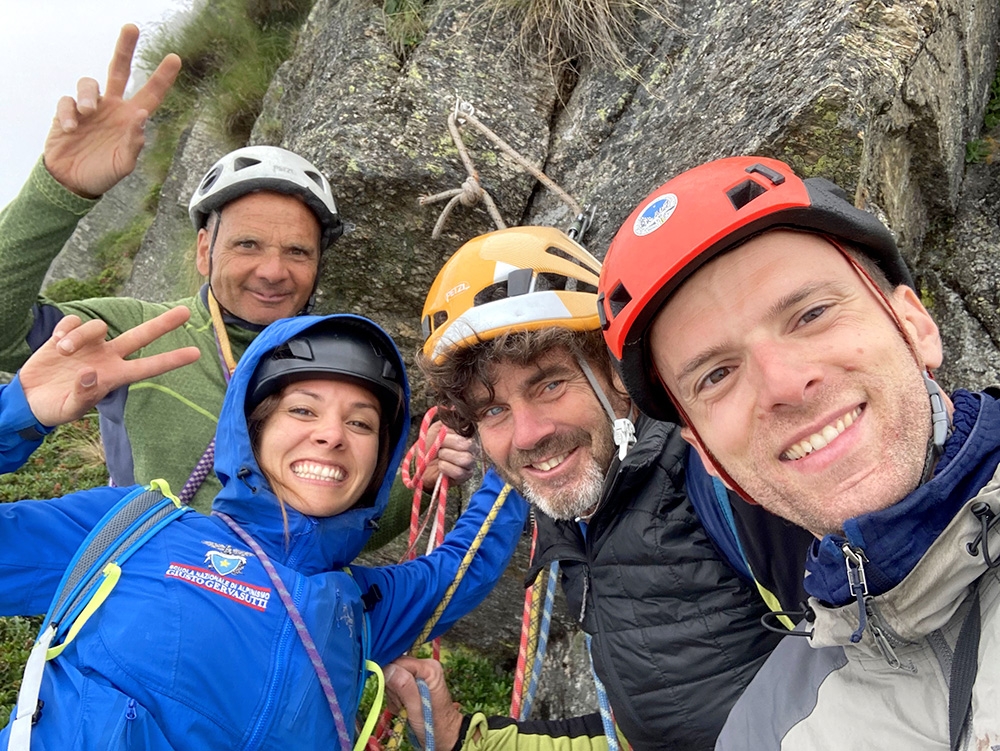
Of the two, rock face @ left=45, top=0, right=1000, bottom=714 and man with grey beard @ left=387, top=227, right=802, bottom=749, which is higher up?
rock face @ left=45, top=0, right=1000, bottom=714

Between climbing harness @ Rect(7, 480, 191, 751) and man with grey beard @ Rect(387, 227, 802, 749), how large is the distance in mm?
1273

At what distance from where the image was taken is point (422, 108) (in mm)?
4500

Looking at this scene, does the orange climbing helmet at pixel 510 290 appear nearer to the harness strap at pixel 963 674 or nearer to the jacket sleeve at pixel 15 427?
the jacket sleeve at pixel 15 427

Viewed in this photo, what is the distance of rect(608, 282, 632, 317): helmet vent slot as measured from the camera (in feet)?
6.13

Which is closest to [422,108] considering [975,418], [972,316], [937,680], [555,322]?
[555,322]

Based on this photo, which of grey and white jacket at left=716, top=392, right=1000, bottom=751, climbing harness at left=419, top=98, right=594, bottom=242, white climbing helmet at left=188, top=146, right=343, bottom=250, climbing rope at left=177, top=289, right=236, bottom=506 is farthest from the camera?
climbing harness at left=419, top=98, right=594, bottom=242

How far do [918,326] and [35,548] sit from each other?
3.03m

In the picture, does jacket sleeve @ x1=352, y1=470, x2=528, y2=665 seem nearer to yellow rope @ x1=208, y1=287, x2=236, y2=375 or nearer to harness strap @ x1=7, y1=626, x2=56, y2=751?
harness strap @ x1=7, y1=626, x2=56, y2=751

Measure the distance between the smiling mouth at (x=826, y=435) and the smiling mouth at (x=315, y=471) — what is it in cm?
186

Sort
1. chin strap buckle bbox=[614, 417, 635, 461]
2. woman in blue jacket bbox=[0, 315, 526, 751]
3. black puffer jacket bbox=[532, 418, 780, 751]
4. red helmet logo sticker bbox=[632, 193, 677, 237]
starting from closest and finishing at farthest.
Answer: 1. red helmet logo sticker bbox=[632, 193, 677, 237]
2. woman in blue jacket bbox=[0, 315, 526, 751]
3. black puffer jacket bbox=[532, 418, 780, 751]
4. chin strap buckle bbox=[614, 417, 635, 461]

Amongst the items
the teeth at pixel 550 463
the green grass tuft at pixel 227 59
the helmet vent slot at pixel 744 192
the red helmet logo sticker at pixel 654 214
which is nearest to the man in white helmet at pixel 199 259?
the teeth at pixel 550 463

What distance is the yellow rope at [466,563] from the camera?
9.81 ft

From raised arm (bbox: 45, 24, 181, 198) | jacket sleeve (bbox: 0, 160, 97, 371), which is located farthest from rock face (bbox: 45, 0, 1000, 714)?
jacket sleeve (bbox: 0, 160, 97, 371)

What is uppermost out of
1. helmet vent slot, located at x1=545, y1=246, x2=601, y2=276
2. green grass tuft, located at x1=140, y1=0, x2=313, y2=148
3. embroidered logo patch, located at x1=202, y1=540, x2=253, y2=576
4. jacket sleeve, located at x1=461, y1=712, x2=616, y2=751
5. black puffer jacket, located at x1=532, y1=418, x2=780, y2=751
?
green grass tuft, located at x1=140, y1=0, x2=313, y2=148
